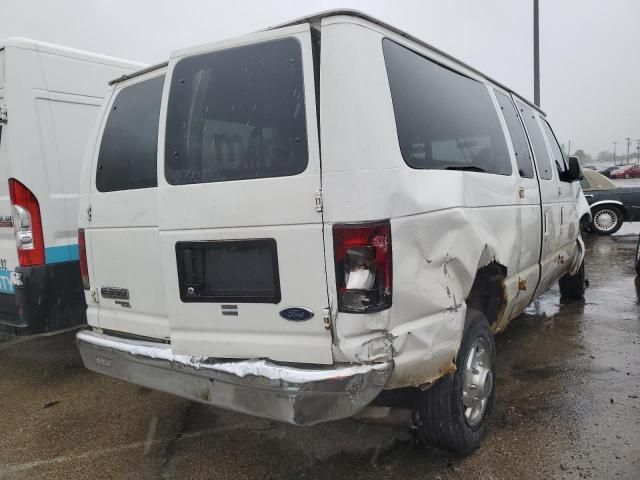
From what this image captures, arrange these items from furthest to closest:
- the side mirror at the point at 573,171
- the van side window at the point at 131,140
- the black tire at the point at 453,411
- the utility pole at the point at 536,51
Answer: the utility pole at the point at 536,51 → the side mirror at the point at 573,171 → the van side window at the point at 131,140 → the black tire at the point at 453,411

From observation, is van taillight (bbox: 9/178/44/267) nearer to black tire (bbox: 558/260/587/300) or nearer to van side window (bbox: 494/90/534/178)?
van side window (bbox: 494/90/534/178)

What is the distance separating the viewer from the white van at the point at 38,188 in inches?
157

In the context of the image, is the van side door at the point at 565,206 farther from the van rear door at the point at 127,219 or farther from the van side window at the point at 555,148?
the van rear door at the point at 127,219

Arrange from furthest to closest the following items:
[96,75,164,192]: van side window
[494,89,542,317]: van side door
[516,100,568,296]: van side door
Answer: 1. [516,100,568,296]: van side door
2. [494,89,542,317]: van side door
3. [96,75,164,192]: van side window

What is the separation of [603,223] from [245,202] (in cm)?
1233

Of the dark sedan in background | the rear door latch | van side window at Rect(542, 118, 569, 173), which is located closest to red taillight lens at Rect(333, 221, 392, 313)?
the rear door latch

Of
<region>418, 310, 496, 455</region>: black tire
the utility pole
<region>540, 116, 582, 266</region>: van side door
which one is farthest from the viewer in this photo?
the utility pole

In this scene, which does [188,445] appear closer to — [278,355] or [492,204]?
[278,355]

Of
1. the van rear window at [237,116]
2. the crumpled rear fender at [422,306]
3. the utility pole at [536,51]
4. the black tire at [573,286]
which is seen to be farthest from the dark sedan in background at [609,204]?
the van rear window at [237,116]

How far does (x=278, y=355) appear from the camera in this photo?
7.84 ft

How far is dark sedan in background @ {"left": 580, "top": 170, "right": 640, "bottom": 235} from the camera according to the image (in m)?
12.1

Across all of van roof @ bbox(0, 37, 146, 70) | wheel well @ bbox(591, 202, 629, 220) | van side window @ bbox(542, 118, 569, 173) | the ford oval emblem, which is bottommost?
wheel well @ bbox(591, 202, 629, 220)

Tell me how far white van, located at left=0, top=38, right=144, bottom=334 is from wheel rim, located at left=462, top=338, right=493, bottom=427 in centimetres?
314

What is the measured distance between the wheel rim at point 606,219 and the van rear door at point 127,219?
12.0m
